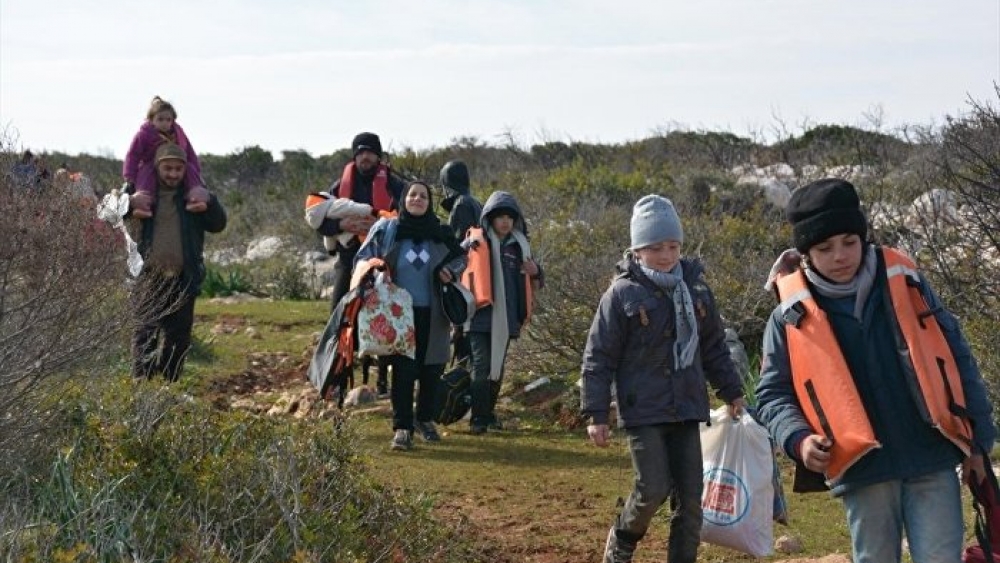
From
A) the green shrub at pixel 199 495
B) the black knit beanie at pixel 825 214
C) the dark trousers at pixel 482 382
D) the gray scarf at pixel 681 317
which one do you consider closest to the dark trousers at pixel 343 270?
the dark trousers at pixel 482 382

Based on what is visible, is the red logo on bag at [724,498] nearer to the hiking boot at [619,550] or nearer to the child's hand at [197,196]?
the hiking boot at [619,550]

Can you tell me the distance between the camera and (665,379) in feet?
21.6

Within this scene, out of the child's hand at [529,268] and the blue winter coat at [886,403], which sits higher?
the child's hand at [529,268]

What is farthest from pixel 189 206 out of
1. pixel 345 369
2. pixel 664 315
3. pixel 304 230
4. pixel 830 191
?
pixel 304 230

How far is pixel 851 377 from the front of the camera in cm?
488

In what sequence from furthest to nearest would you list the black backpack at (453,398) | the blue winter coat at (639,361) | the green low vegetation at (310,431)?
the black backpack at (453,398), the blue winter coat at (639,361), the green low vegetation at (310,431)

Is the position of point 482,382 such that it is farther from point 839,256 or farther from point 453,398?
point 839,256

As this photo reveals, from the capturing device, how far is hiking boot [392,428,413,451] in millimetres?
10156

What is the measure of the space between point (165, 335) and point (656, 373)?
15.1 feet

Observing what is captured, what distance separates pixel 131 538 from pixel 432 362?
520 cm

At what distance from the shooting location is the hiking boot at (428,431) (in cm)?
1059

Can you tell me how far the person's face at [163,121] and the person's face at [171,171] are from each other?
0.41 meters

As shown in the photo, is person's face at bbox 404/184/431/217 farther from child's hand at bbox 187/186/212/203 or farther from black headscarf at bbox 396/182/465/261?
child's hand at bbox 187/186/212/203

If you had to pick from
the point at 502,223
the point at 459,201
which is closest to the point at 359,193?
the point at 459,201
